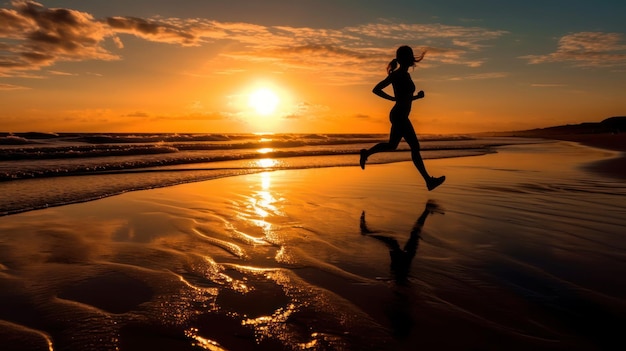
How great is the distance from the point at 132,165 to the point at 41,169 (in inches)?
97.2

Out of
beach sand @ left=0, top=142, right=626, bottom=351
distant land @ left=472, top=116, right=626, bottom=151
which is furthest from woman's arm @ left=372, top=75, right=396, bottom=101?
distant land @ left=472, top=116, right=626, bottom=151

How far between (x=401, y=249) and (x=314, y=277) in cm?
121

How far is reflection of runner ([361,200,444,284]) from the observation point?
3.36 m

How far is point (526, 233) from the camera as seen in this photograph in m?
4.68

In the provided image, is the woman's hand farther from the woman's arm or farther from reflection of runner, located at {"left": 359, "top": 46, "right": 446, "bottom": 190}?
the woman's arm

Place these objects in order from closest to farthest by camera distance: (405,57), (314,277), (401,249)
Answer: (314,277) → (401,249) → (405,57)

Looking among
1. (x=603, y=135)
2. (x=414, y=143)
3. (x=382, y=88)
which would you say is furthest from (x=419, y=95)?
(x=603, y=135)

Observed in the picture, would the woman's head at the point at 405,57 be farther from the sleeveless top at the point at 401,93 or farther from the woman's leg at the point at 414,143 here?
the woman's leg at the point at 414,143

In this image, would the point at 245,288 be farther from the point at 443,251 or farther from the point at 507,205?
the point at 507,205

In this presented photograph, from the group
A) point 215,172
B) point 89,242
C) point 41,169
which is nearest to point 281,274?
point 89,242

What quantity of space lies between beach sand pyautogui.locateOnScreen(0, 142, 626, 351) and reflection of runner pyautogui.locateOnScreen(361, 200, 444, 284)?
2 cm

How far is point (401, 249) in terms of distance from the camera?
13.4ft

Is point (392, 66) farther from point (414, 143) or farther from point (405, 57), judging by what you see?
point (414, 143)

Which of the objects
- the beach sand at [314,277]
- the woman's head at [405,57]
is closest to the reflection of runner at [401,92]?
the woman's head at [405,57]
